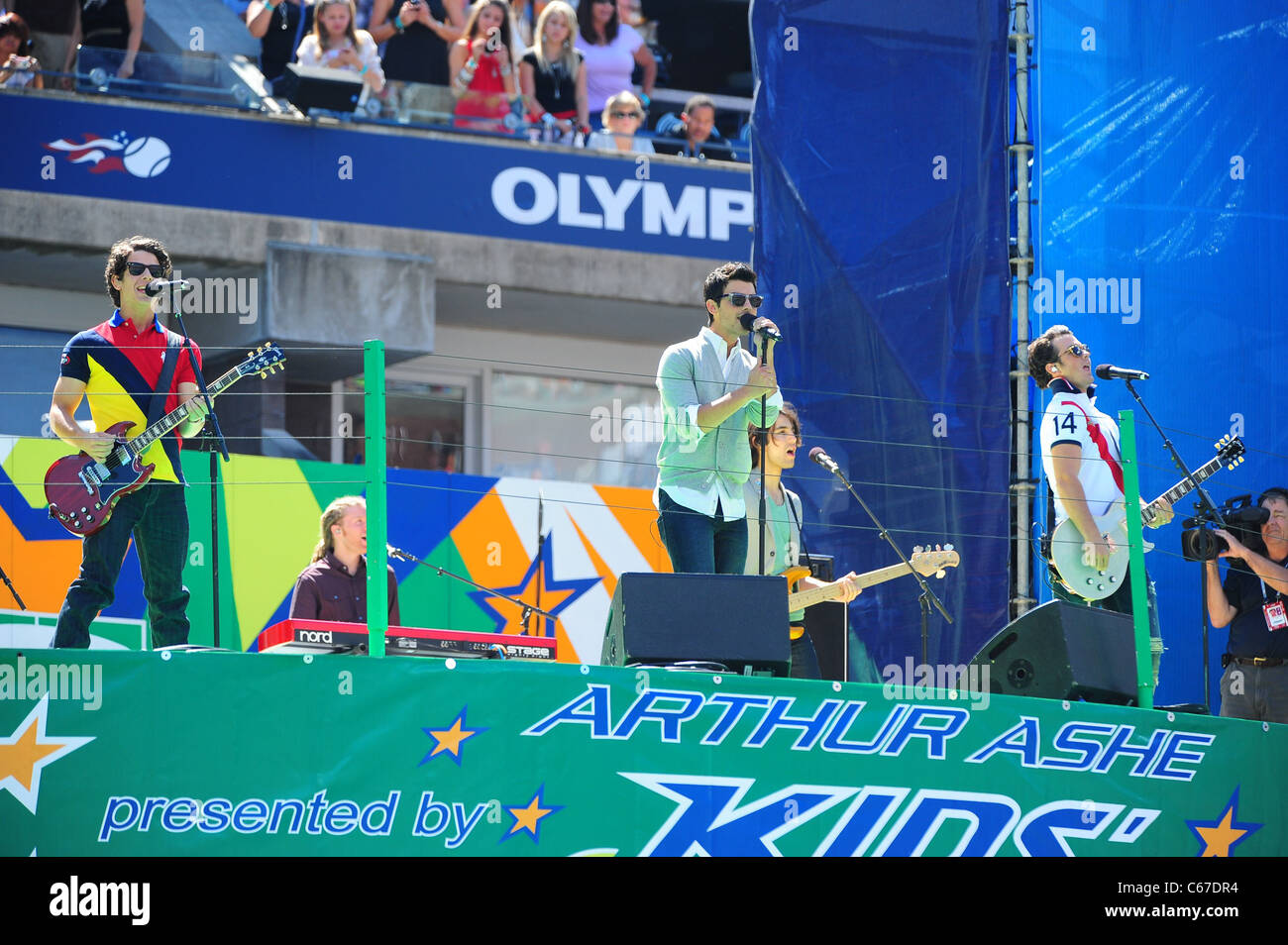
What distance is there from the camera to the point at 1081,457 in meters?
6.59

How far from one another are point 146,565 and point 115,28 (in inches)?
244

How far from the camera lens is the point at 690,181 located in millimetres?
12492

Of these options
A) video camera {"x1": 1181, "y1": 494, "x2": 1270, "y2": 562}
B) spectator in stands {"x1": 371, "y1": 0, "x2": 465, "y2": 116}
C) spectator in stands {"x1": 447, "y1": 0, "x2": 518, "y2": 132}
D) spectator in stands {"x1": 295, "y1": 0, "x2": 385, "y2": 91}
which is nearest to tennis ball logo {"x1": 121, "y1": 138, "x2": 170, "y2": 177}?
spectator in stands {"x1": 295, "y1": 0, "x2": 385, "y2": 91}

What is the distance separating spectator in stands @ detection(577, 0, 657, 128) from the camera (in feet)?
41.6

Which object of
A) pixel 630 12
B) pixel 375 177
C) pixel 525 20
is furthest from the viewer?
pixel 630 12

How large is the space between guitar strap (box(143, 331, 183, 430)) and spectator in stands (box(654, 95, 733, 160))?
262 inches

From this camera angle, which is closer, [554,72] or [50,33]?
[50,33]

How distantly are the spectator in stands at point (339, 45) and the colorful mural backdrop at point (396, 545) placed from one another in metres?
2.76

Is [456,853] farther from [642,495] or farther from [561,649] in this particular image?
[642,495]

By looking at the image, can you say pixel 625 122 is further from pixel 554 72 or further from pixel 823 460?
pixel 823 460

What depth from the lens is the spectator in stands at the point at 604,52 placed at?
12680mm

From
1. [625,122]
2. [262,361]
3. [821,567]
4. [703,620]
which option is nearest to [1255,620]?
[821,567]

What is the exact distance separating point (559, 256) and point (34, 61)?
346 cm
